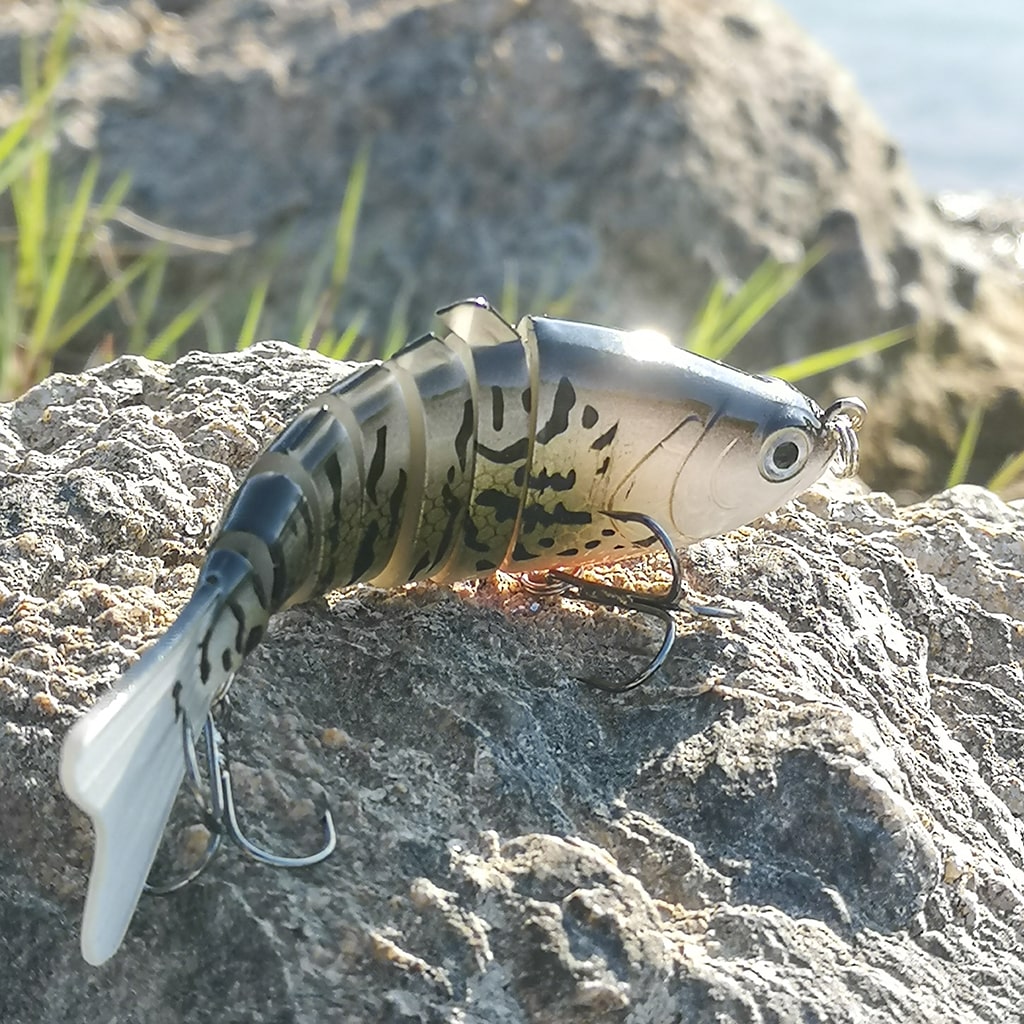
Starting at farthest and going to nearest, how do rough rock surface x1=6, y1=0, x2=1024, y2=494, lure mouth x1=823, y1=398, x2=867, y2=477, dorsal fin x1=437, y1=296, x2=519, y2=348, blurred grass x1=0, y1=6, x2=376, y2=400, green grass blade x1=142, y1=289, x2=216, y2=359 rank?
rough rock surface x1=6, y1=0, x2=1024, y2=494
blurred grass x1=0, y1=6, x2=376, y2=400
green grass blade x1=142, y1=289, x2=216, y2=359
lure mouth x1=823, y1=398, x2=867, y2=477
dorsal fin x1=437, y1=296, x2=519, y2=348

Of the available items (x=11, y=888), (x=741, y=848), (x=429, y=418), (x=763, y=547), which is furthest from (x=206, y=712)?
(x=763, y=547)

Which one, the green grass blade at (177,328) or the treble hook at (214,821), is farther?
the green grass blade at (177,328)

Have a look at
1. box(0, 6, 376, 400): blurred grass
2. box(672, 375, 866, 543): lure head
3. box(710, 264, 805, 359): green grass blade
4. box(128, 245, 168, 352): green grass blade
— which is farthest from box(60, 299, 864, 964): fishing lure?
box(128, 245, 168, 352): green grass blade

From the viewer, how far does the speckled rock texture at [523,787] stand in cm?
120

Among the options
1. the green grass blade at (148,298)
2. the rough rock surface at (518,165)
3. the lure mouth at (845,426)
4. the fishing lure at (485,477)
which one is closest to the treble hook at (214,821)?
the fishing lure at (485,477)

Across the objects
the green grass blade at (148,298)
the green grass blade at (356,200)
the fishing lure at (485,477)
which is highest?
the fishing lure at (485,477)

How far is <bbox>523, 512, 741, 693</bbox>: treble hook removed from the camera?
1549mm

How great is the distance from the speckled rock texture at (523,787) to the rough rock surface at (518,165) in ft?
6.44

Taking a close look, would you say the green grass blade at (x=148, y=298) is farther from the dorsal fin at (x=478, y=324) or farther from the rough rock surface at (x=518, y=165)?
the dorsal fin at (x=478, y=324)

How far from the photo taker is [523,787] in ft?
4.41

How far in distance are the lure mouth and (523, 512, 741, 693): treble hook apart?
23cm

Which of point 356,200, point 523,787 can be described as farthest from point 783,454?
point 356,200

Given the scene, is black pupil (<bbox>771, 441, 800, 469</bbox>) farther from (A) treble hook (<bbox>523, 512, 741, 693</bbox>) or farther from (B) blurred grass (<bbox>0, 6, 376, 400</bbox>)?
(B) blurred grass (<bbox>0, 6, 376, 400</bbox>)

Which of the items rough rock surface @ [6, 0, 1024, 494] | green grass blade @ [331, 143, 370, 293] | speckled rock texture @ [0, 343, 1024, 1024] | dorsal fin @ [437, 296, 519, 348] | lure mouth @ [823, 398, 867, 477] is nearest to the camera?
speckled rock texture @ [0, 343, 1024, 1024]
